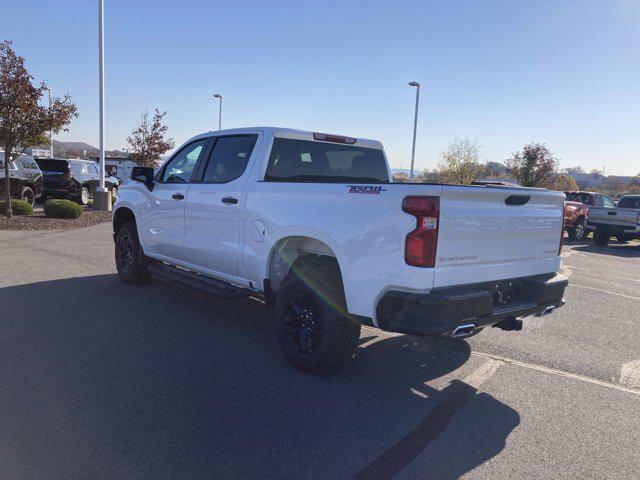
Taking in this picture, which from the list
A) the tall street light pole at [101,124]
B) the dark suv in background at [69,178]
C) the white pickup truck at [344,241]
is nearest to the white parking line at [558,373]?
the white pickup truck at [344,241]

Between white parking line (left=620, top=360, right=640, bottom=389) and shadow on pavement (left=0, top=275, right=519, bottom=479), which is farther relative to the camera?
white parking line (left=620, top=360, right=640, bottom=389)

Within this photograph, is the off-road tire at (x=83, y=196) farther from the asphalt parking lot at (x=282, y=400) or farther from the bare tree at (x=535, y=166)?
the bare tree at (x=535, y=166)

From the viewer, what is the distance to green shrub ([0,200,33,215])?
14867 millimetres

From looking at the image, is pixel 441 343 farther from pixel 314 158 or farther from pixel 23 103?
pixel 23 103

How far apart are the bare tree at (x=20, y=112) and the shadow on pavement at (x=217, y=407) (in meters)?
10.6

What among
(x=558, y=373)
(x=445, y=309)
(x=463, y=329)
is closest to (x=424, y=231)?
(x=445, y=309)

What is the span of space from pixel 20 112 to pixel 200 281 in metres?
11.7

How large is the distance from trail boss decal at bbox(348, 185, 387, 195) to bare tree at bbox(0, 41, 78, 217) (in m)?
13.3

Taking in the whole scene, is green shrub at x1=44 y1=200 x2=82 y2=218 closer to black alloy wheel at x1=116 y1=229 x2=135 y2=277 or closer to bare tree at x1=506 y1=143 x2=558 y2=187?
black alloy wheel at x1=116 y1=229 x2=135 y2=277

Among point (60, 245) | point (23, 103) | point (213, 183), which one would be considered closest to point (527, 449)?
point (213, 183)

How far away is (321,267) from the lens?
4.23 m

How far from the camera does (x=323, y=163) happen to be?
5332 mm

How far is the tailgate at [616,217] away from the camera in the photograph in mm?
17000

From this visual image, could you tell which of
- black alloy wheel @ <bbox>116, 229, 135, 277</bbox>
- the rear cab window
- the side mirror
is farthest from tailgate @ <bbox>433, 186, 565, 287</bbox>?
black alloy wheel @ <bbox>116, 229, 135, 277</bbox>
